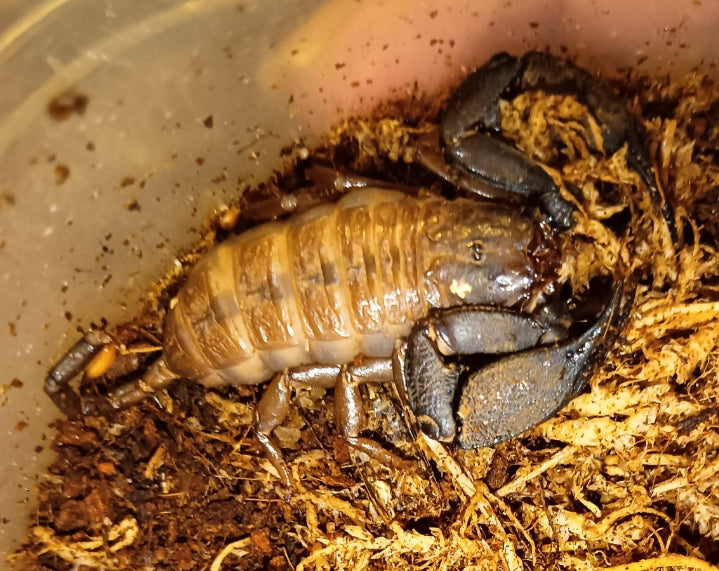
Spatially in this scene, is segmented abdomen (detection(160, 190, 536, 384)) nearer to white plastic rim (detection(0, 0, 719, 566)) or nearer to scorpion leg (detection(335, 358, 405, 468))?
scorpion leg (detection(335, 358, 405, 468))

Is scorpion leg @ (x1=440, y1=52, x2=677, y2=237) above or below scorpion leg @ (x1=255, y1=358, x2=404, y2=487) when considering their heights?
above

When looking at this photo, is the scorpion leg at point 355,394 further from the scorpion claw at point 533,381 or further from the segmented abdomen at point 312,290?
the scorpion claw at point 533,381

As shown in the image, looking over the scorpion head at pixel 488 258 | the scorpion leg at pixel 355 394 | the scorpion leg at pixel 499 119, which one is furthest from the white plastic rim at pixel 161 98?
the scorpion leg at pixel 355 394

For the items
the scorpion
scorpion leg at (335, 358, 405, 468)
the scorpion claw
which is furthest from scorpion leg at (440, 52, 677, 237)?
scorpion leg at (335, 358, 405, 468)

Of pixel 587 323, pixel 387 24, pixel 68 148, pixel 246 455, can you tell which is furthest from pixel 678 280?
pixel 68 148

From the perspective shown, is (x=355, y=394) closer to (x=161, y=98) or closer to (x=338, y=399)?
(x=338, y=399)

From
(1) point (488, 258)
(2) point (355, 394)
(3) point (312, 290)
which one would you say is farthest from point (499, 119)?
(2) point (355, 394)

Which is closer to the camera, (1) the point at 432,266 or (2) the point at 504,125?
(1) the point at 432,266

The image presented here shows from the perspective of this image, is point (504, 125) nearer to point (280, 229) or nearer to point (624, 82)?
point (624, 82)
